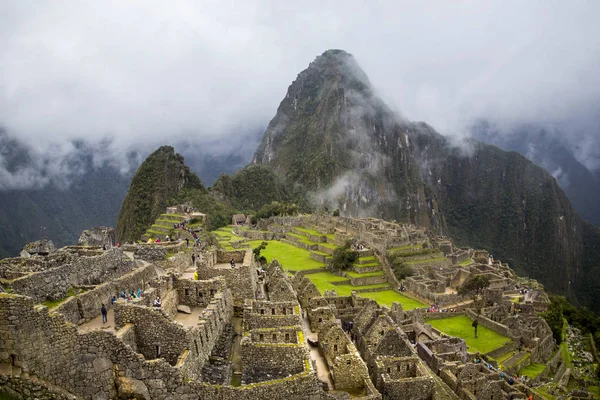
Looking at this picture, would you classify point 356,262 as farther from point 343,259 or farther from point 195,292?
point 195,292

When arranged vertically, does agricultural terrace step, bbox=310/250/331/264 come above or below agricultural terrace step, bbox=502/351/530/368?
above

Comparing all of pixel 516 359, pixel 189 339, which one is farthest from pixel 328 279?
pixel 189 339

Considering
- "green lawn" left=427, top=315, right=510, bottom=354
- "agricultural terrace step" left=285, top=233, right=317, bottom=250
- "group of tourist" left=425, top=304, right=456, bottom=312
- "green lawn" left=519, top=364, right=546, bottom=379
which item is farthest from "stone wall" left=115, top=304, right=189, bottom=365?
"agricultural terrace step" left=285, top=233, right=317, bottom=250

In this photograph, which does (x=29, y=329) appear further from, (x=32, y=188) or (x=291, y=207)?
(x=291, y=207)

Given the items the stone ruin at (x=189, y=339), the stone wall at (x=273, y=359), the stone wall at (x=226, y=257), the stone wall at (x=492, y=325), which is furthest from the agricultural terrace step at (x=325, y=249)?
the stone wall at (x=273, y=359)

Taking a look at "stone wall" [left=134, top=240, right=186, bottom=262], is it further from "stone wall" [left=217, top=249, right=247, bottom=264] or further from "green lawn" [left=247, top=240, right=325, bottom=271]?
"green lawn" [left=247, top=240, right=325, bottom=271]

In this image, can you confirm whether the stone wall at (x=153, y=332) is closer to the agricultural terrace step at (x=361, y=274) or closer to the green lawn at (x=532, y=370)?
the green lawn at (x=532, y=370)

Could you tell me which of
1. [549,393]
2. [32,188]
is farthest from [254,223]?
[549,393]
